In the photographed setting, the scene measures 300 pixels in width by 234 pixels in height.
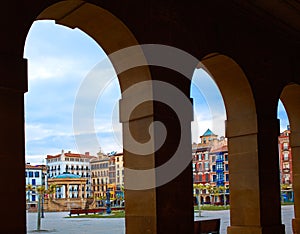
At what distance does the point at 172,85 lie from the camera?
861 centimetres

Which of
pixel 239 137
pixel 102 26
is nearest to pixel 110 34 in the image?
pixel 102 26

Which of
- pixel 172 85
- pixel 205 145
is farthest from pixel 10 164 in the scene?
pixel 205 145

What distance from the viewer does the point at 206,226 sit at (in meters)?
12.0

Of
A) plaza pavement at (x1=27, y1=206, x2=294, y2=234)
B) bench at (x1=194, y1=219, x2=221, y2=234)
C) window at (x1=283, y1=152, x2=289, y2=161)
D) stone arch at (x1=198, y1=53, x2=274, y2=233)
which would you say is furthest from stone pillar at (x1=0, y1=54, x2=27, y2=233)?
window at (x1=283, y1=152, x2=289, y2=161)

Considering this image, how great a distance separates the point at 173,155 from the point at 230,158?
369cm

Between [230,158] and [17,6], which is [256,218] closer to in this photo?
[230,158]

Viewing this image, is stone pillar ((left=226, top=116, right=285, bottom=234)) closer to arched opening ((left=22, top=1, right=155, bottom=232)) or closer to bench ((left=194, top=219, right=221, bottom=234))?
bench ((left=194, top=219, right=221, bottom=234))

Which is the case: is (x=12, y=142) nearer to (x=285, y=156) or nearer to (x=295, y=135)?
(x=295, y=135)

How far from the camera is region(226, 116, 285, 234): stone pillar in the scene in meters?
11.0

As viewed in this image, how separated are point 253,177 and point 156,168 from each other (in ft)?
12.9

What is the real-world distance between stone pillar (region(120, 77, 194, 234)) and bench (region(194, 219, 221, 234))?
3.01m

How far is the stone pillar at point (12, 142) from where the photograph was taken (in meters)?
5.82

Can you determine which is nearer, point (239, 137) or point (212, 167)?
point (239, 137)

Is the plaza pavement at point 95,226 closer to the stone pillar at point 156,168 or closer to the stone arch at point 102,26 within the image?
the stone pillar at point 156,168
